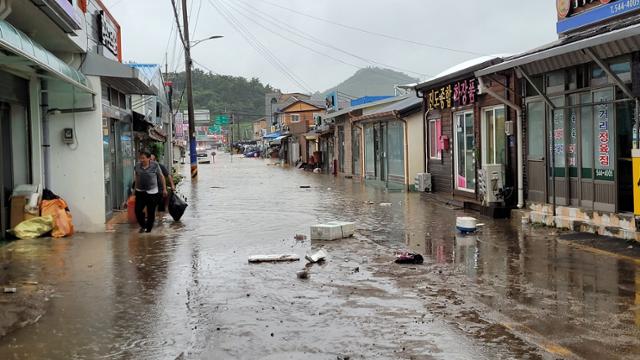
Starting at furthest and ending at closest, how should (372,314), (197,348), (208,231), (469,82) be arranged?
(469,82) < (208,231) < (372,314) < (197,348)

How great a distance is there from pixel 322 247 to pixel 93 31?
7.15 m

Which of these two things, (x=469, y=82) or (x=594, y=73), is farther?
(x=469, y=82)

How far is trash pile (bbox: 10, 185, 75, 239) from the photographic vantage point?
1149cm

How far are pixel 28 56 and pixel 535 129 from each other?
379 inches

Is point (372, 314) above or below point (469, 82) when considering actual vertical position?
below

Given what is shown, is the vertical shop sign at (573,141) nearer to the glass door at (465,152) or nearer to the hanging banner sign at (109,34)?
the glass door at (465,152)

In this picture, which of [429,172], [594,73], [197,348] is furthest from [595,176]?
[429,172]

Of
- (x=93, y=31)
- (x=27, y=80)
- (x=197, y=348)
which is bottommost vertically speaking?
(x=197, y=348)

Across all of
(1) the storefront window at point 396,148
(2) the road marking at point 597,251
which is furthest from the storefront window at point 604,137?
(1) the storefront window at point 396,148

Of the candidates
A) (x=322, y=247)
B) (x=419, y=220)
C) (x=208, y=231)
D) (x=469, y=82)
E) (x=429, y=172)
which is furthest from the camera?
(x=429, y=172)

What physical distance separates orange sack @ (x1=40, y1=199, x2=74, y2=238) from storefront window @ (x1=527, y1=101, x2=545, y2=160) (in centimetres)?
929

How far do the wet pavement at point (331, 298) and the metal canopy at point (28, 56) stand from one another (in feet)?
9.21

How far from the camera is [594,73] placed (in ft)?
36.8

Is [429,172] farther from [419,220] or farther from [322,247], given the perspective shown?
[322,247]
